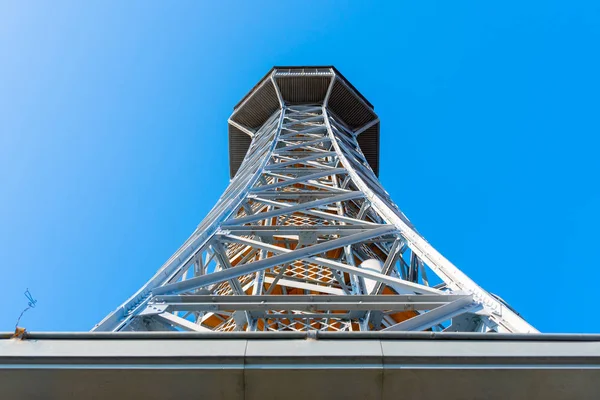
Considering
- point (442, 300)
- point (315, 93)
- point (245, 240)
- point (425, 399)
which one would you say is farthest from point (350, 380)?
point (315, 93)

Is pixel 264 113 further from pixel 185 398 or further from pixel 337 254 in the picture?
pixel 185 398

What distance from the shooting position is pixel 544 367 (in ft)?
12.3

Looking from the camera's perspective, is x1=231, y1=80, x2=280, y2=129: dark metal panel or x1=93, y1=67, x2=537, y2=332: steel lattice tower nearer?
→ x1=93, y1=67, x2=537, y2=332: steel lattice tower

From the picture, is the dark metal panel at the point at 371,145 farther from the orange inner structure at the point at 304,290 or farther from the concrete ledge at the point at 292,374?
the concrete ledge at the point at 292,374

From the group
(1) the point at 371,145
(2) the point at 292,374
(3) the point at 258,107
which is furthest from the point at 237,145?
(2) the point at 292,374

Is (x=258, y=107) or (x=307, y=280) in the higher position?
(x=258, y=107)

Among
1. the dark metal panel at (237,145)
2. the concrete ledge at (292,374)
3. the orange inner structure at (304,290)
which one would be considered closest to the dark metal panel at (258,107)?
the dark metal panel at (237,145)

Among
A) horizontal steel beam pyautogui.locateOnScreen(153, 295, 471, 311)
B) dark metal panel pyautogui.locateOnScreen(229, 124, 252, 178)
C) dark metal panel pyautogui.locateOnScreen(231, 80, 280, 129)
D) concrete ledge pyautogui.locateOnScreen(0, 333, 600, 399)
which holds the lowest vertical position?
concrete ledge pyautogui.locateOnScreen(0, 333, 600, 399)

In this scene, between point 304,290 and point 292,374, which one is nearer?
point 292,374

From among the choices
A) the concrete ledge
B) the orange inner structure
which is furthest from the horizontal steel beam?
the concrete ledge

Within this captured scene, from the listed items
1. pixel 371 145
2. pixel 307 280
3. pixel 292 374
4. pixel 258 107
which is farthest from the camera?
pixel 371 145

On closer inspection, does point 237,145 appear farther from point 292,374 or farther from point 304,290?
point 292,374

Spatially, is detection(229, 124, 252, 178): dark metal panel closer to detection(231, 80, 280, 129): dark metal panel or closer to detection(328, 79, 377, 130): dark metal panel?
detection(231, 80, 280, 129): dark metal panel

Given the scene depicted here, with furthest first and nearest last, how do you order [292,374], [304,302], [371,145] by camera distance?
[371,145]
[304,302]
[292,374]
